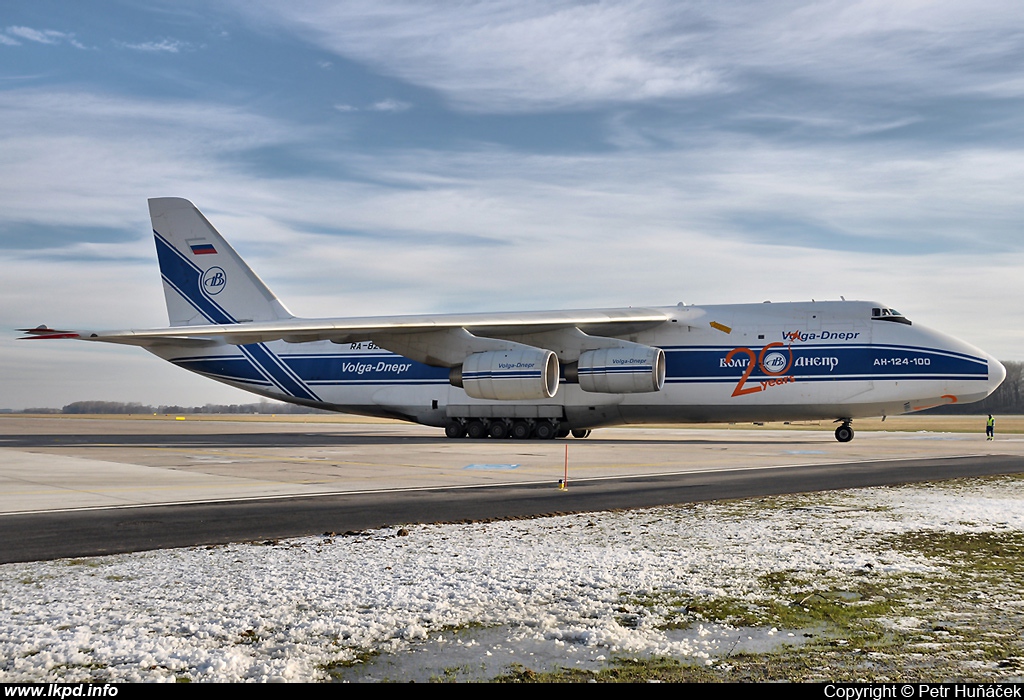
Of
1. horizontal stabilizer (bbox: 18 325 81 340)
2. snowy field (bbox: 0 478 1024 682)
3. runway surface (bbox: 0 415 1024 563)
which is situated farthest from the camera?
horizontal stabilizer (bbox: 18 325 81 340)

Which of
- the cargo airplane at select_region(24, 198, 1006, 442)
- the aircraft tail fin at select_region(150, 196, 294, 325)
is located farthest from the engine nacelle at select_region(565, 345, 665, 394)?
the aircraft tail fin at select_region(150, 196, 294, 325)

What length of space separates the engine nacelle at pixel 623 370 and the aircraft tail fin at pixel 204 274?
12803 millimetres

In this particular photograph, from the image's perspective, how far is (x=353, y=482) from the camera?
12.4 m

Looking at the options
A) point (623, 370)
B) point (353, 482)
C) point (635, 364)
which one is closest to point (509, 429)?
point (623, 370)

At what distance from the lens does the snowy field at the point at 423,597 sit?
3.92 meters

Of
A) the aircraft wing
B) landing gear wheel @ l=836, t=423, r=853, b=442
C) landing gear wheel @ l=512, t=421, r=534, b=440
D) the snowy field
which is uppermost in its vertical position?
the aircraft wing

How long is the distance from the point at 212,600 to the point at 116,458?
13.6 m

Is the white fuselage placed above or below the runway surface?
above

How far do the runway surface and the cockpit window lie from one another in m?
4.64

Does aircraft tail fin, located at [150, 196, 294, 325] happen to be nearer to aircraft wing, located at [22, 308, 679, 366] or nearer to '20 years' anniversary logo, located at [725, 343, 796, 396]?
aircraft wing, located at [22, 308, 679, 366]

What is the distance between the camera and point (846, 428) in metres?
25.4

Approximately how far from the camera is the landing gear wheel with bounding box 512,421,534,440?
1082 inches
